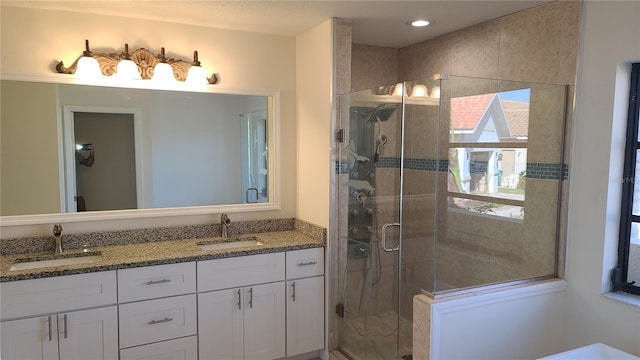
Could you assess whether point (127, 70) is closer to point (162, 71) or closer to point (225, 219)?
point (162, 71)

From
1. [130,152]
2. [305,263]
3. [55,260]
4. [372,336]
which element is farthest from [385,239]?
[55,260]

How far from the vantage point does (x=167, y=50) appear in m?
3.06

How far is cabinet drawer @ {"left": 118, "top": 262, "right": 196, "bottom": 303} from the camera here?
2551mm

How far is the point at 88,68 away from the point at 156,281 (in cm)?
141

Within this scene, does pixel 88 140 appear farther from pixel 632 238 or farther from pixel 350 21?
pixel 632 238

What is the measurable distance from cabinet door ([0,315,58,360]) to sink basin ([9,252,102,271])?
33 centimetres

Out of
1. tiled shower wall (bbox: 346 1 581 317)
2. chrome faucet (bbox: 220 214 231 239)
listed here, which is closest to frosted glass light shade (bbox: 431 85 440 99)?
tiled shower wall (bbox: 346 1 581 317)

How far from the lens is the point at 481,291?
2.46 m

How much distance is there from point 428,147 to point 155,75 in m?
1.92

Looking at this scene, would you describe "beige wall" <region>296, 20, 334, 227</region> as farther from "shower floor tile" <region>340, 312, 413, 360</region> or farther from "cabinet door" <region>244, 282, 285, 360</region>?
"shower floor tile" <region>340, 312, 413, 360</region>

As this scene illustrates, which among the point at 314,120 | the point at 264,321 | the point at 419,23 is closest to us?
the point at 264,321

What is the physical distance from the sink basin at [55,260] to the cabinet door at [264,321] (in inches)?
39.1

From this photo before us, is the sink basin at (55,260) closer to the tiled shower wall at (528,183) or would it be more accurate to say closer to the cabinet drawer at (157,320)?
the cabinet drawer at (157,320)

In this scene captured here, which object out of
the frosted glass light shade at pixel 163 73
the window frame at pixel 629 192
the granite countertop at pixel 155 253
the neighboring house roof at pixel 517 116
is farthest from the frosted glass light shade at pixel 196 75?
the window frame at pixel 629 192
